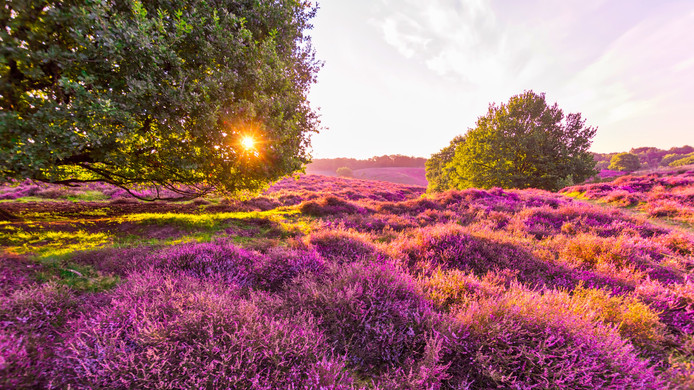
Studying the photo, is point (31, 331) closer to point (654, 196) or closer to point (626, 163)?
point (654, 196)

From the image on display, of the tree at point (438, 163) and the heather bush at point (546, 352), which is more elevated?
the tree at point (438, 163)

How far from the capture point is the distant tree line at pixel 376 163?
80000 millimetres

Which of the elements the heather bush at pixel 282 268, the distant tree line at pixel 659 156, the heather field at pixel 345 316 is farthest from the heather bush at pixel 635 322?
the distant tree line at pixel 659 156

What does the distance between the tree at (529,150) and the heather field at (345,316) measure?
60.3 feet

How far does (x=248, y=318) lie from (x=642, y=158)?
10066 centimetres

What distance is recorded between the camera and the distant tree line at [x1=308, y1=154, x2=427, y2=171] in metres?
80.0

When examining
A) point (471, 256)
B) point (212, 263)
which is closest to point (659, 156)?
point (471, 256)

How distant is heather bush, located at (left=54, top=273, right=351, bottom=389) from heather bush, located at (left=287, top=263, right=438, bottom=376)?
403 mm

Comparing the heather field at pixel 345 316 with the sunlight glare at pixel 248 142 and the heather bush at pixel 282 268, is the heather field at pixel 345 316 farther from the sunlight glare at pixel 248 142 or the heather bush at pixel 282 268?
the sunlight glare at pixel 248 142

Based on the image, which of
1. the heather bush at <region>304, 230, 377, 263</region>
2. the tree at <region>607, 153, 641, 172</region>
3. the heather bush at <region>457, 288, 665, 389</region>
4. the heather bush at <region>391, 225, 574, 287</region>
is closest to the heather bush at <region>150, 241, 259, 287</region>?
the heather bush at <region>304, 230, 377, 263</region>

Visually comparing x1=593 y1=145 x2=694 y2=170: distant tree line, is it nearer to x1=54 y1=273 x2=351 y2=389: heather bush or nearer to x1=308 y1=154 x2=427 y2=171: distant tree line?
x1=308 y1=154 x2=427 y2=171: distant tree line

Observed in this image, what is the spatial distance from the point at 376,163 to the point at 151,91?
78.1 meters

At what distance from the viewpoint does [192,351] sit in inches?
92.2

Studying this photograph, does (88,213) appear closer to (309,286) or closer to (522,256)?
(309,286)
